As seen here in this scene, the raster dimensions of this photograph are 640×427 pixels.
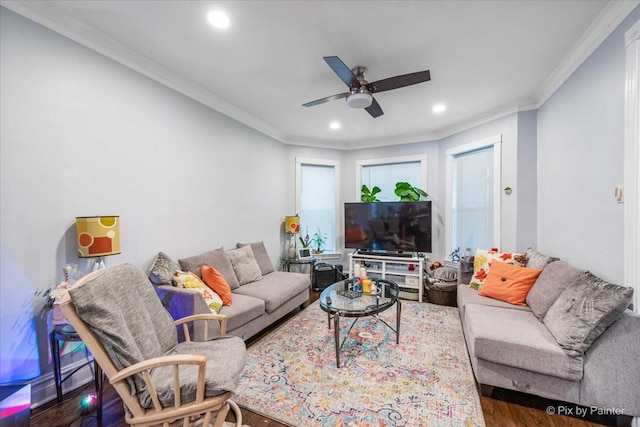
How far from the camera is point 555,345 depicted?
5.61ft

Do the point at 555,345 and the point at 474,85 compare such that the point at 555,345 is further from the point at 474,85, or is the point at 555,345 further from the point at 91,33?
the point at 91,33

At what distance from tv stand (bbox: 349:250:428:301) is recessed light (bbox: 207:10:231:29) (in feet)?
10.5

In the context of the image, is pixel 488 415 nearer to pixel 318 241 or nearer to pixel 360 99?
pixel 360 99

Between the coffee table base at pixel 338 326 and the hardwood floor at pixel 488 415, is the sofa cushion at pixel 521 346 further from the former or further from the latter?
the coffee table base at pixel 338 326

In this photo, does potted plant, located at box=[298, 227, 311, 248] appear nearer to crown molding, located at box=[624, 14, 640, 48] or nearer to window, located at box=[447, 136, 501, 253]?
window, located at box=[447, 136, 501, 253]

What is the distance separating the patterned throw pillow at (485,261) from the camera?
2868mm

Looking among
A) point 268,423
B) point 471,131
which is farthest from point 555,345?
point 471,131

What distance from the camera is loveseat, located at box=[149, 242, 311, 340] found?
6.97 feet

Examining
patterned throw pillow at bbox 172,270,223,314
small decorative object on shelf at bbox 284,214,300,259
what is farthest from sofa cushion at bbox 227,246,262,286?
small decorative object on shelf at bbox 284,214,300,259

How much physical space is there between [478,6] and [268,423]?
3089 mm

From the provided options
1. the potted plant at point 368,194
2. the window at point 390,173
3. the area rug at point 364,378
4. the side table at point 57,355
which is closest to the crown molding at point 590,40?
the window at point 390,173

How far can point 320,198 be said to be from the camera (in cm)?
512

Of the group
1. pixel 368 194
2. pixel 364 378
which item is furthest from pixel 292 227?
pixel 364 378

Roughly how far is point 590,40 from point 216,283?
12.6 feet
